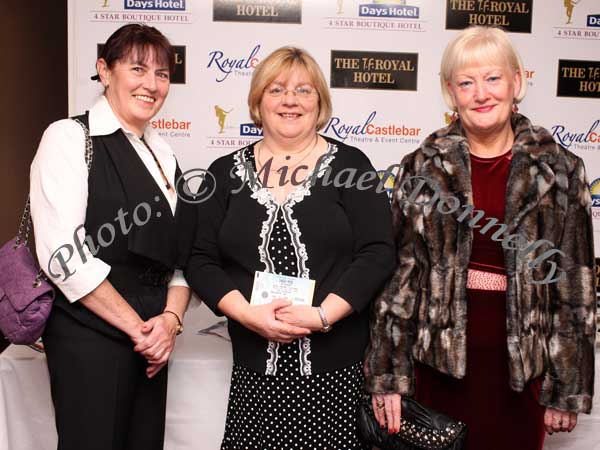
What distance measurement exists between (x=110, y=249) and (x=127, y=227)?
0.07 m

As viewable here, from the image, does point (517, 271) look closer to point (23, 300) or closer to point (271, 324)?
point (271, 324)

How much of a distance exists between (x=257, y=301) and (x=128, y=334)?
32 centimetres

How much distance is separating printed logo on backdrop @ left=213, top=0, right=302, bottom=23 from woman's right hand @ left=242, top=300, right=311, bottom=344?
1783 millimetres

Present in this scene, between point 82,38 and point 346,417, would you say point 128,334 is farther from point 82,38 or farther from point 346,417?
point 82,38

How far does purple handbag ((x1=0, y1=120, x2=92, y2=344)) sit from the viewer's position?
1.50 meters

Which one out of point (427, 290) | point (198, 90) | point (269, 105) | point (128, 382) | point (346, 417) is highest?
point (198, 90)

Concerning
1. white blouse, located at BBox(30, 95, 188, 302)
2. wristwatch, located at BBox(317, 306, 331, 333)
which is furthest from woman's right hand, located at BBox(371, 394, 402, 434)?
white blouse, located at BBox(30, 95, 188, 302)

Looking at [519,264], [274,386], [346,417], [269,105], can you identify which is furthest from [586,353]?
[269,105]

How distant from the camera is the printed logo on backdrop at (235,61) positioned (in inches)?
117

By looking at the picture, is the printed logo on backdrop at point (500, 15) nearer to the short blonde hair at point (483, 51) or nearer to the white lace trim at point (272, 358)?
the short blonde hair at point (483, 51)

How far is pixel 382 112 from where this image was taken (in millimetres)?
3029

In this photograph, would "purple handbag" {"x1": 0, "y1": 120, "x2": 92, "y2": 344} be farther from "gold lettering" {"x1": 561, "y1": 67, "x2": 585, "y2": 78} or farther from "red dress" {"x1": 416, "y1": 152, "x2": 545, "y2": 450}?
"gold lettering" {"x1": 561, "y1": 67, "x2": 585, "y2": 78}

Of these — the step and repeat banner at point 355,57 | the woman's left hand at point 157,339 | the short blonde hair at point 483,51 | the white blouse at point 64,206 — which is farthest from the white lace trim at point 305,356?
the step and repeat banner at point 355,57

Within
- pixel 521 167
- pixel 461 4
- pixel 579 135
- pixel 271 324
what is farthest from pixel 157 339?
pixel 579 135
